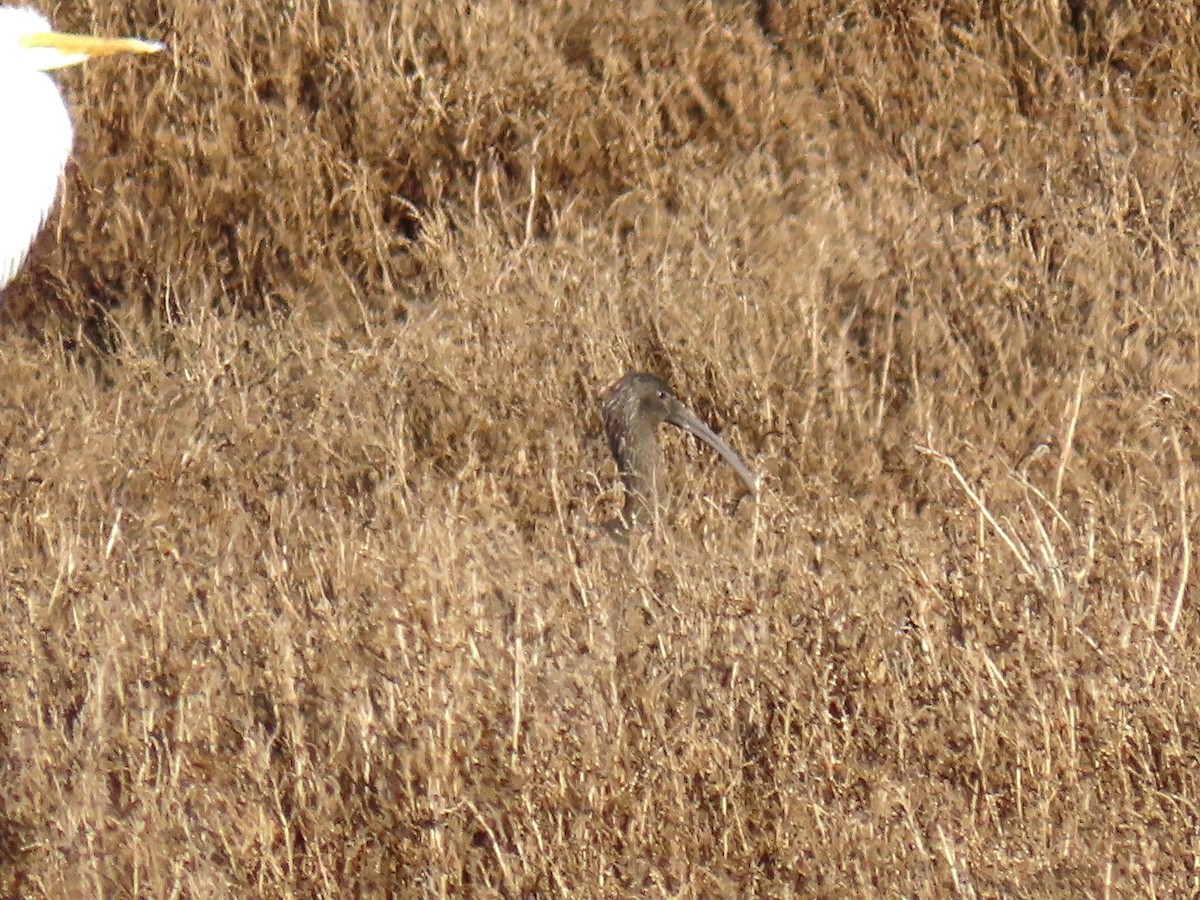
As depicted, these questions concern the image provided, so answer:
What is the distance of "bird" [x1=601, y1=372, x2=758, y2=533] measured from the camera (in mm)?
5949

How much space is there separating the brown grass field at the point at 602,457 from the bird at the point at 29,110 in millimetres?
61

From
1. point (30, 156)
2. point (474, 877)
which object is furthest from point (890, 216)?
point (474, 877)

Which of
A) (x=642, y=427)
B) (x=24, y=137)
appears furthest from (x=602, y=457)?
(x=24, y=137)

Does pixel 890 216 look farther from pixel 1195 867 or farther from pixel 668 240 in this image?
pixel 1195 867

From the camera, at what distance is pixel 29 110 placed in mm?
4879

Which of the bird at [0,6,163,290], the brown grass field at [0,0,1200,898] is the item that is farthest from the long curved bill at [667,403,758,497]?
the bird at [0,6,163,290]

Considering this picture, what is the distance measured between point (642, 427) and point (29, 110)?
196 cm

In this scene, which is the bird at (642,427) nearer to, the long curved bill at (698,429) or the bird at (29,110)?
the long curved bill at (698,429)

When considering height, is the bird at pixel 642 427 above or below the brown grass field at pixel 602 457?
below

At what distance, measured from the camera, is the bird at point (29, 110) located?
486 centimetres

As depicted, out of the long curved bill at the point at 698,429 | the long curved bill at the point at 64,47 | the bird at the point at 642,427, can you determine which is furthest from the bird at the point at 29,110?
the long curved bill at the point at 698,429

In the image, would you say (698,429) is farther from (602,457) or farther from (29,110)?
(29,110)

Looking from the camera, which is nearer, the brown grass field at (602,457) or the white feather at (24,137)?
the brown grass field at (602,457)

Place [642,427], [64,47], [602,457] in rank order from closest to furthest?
[64,47]
[642,427]
[602,457]
